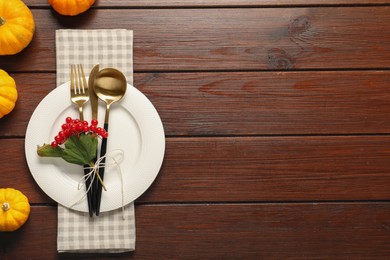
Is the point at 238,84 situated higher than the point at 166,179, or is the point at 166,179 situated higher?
the point at 238,84

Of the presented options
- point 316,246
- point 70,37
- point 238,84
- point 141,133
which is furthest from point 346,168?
point 70,37

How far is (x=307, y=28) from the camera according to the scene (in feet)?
3.19

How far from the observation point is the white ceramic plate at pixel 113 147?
91 cm

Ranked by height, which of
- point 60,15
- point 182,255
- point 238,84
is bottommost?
point 182,255

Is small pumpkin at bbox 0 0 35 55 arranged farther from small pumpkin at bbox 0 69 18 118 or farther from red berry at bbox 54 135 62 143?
red berry at bbox 54 135 62 143

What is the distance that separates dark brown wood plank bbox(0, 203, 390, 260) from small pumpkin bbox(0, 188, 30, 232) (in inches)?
1.4

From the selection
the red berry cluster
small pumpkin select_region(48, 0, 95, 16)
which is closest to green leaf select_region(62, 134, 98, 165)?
the red berry cluster

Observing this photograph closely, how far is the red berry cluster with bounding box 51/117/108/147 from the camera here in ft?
2.85

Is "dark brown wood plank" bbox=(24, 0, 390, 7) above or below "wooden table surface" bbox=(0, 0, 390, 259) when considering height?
above

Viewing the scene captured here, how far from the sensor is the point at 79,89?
916mm

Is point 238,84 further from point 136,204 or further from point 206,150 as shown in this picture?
point 136,204

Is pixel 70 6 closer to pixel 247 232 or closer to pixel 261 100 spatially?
pixel 261 100

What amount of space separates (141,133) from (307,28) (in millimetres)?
373

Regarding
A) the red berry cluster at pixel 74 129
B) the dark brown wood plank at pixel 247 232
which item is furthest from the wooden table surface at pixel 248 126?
the red berry cluster at pixel 74 129
